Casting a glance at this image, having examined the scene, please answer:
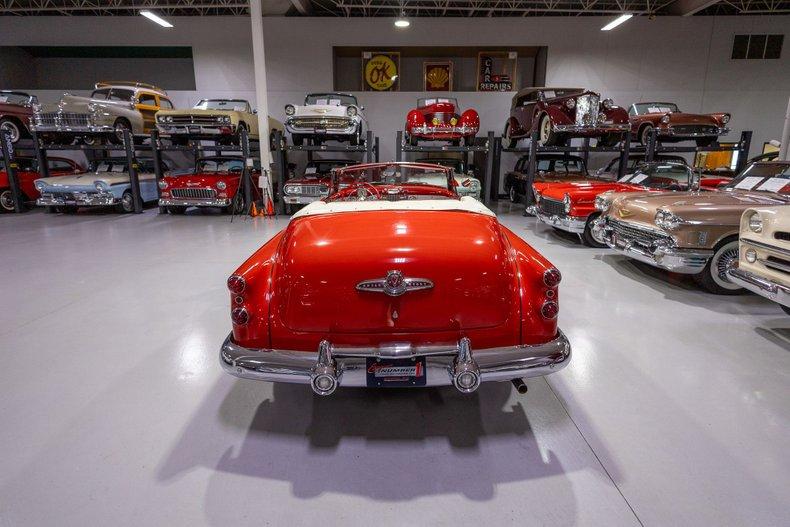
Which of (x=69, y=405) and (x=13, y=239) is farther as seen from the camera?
(x=13, y=239)

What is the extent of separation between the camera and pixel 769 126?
44.0ft

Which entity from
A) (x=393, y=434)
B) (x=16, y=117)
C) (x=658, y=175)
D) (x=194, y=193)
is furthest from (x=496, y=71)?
(x=393, y=434)

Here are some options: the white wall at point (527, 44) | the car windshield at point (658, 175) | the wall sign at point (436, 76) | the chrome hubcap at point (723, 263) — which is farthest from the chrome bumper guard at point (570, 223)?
the wall sign at point (436, 76)

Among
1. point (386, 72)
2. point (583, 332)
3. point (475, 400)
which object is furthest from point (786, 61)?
point (475, 400)

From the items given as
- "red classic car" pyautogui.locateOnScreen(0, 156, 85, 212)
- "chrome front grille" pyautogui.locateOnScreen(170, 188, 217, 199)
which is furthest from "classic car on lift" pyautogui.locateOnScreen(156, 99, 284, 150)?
"red classic car" pyautogui.locateOnScreen(0, 156, 85, 212)

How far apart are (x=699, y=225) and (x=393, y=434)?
13.0 ft

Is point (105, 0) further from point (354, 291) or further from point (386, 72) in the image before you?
point (354, 291)

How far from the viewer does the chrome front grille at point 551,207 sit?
6820 millimetres

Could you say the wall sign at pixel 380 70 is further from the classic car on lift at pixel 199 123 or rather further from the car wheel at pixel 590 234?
the car wheel at pixel 590 234

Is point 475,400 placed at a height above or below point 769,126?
below

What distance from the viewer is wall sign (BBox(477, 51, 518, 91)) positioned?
14055 mm

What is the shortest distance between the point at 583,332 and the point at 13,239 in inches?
361

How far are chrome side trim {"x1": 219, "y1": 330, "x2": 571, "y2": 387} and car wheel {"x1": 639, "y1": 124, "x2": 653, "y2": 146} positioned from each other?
34.0 ft

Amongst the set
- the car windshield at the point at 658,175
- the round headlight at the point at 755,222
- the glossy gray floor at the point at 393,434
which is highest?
the car windshield at the point at 658,175
